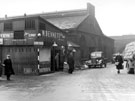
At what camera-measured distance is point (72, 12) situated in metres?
47.5

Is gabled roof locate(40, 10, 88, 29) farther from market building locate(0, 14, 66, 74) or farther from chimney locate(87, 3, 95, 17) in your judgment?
market building locate(0, 14, 66, 74)

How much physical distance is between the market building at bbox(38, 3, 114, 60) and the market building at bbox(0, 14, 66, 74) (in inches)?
656

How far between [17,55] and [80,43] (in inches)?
808

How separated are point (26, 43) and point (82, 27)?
22042mm

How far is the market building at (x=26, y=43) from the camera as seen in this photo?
2034cm

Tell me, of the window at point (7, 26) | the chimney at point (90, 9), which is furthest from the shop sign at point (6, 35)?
the chimney at point (90, 9)

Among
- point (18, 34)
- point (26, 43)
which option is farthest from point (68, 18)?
point (26, 43)

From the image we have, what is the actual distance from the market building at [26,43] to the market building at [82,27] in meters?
16.7

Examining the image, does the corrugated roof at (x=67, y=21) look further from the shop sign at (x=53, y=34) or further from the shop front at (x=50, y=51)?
the shop sign at (x=53, y=34)

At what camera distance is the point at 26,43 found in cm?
2052

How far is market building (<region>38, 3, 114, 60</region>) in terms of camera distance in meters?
38.9

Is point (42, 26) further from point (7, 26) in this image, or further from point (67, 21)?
point (67, 21)

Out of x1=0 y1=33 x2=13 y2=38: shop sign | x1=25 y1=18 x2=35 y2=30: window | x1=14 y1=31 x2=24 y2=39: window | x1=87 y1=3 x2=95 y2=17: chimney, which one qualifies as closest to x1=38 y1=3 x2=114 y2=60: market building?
x1=87 y1=3 x2=95 y2=17: chimney

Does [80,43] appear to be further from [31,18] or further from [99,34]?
[31,18]
